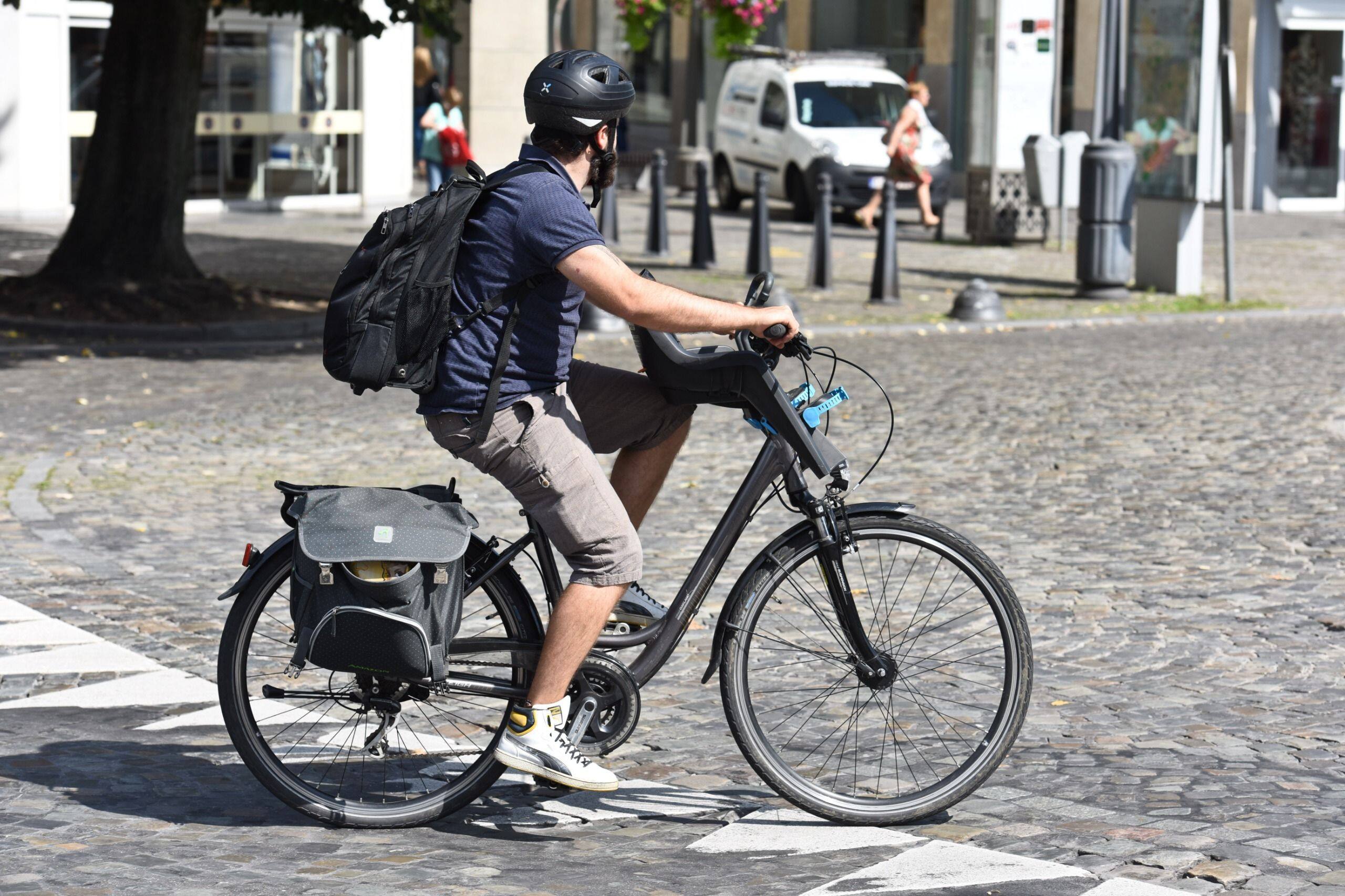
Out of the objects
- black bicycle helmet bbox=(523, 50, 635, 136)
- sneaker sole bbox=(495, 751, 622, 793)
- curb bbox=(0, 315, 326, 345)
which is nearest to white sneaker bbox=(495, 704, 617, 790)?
sneaker sole bbox=(495, 751, 622, 793)

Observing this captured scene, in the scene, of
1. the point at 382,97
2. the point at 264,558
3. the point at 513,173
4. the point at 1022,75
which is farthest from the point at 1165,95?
the point at 264,558

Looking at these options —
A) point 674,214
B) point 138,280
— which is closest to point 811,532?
point 138,280

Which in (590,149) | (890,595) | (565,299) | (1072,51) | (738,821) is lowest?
(738,821)

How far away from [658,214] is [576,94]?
15.4 m

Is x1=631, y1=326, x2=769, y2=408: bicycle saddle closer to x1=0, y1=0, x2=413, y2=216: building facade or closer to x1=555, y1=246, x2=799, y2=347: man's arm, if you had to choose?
x1=555, y1=246, x2=799, y2=347: man's arm

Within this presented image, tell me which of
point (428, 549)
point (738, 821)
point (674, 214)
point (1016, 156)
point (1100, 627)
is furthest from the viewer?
point (674, 214)

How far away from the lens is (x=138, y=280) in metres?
14.8

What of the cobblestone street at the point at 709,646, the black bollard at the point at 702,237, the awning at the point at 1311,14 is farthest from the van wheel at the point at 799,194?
the cobblestone street at the point at 709,646

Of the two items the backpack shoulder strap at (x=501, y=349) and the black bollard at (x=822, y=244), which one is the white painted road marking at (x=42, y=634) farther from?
the black bollard at (x=822, y=244)

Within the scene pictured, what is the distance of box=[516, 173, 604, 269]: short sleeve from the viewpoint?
4203 millimetres

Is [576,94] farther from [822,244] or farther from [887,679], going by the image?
[822,244]

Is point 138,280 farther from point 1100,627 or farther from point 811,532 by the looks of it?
point 811,532

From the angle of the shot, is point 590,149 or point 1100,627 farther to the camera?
point 1100,627

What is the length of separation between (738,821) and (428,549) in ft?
3.15
